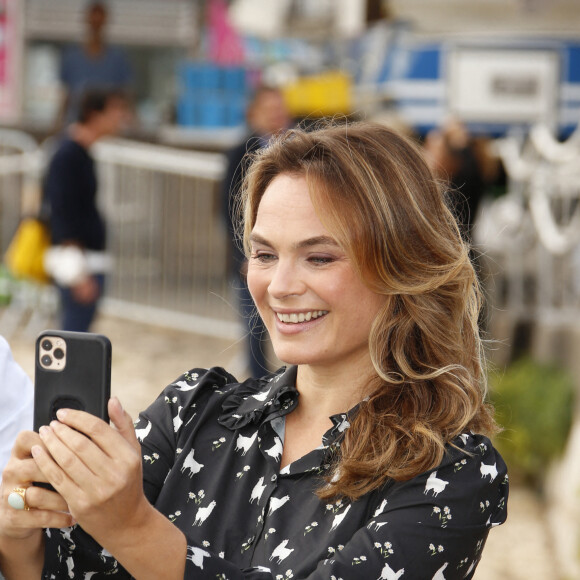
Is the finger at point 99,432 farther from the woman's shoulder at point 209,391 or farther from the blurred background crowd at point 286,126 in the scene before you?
the blurred background crowd at point 286,126

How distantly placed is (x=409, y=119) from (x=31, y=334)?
15.5 feet

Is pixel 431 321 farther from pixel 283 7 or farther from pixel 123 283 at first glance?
pixel 283 7

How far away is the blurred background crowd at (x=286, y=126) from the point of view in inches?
230

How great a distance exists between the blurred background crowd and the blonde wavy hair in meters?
1.12

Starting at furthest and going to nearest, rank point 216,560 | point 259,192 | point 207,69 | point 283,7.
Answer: point 207,69 → point 283,7 → point 259,192 → point 216,560

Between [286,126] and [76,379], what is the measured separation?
5090 mm

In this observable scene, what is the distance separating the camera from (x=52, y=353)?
5.06ft

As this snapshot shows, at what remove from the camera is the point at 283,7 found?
11.6 meters

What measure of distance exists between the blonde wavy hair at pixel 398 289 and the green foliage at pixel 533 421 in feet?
12.1

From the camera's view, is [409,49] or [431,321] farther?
[409,49]

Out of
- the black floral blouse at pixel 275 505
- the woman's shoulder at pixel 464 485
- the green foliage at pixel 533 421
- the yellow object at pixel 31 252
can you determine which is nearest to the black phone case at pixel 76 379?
the black floral blouse at pixel 275 505

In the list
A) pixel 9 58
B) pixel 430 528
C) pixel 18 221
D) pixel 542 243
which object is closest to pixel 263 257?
pixel 430 528

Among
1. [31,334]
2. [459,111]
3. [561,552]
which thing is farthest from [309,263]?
[459,111]

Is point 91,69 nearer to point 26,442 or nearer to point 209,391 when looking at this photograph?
point 209,391
